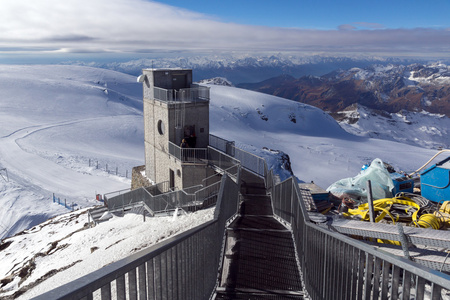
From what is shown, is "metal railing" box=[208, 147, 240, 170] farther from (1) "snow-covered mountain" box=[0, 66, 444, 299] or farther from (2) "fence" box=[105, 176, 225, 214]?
(1) "snow-covered mountain" box=[0, 66, 444, 299]

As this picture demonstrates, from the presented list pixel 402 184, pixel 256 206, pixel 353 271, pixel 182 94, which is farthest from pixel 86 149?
pixel 353 271

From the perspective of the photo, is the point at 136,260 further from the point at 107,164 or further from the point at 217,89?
the point at 217,89

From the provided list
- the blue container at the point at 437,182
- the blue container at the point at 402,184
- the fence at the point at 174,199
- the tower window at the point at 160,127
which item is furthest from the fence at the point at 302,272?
the tower window at the point at 160,127

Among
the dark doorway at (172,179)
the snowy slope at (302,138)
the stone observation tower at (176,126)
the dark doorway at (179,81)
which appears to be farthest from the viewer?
the snowy slope at (302,138)

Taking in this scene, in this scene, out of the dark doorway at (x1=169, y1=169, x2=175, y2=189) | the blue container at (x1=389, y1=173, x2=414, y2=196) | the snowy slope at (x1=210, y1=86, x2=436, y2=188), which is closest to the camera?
the blue container at (x1=389, y1=173, x2=414, y2=196)

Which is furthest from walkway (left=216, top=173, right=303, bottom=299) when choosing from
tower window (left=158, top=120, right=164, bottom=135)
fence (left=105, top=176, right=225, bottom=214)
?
tower window (left=158, top=120, right=164, bottom=135)

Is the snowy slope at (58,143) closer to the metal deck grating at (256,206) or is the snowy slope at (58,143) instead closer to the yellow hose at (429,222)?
the metal deck grating at (256,206)

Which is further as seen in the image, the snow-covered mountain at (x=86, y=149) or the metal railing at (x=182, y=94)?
the metal railing at (x=182, y=94)

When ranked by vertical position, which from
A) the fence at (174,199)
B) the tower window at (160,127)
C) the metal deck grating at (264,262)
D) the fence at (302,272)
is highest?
the fence at (302,272)
